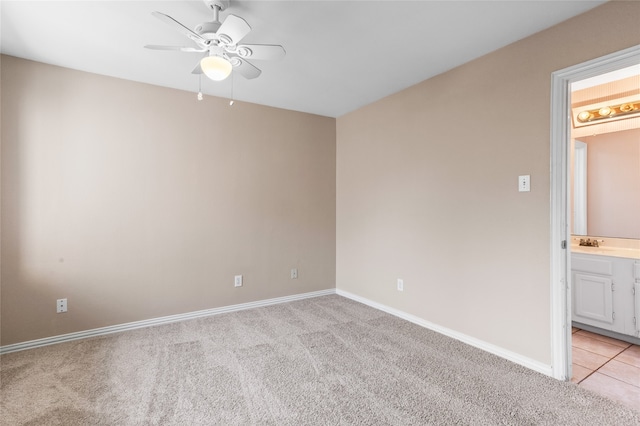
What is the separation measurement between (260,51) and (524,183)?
2.12 m

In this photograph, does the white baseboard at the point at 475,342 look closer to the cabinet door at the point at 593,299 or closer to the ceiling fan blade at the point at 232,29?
the cabinet door at the point at 593,299

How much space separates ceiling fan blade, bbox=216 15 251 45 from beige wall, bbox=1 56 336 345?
5.69 ft

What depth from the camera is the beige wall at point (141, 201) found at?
2.59 meters

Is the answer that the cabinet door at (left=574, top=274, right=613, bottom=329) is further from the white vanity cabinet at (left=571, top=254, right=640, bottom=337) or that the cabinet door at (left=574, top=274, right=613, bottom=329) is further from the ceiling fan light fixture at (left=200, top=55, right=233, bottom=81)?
the ceiling fan light fixture at (left=200, top=55, right=233, bottom=81)

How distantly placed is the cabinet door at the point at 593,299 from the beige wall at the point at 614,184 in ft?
2.27

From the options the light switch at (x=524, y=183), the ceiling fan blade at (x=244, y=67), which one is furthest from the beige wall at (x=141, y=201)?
the light switch at (x=524, y=183)

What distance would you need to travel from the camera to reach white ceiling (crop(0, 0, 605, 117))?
6.32ft

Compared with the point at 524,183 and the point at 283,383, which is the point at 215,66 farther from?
the point at 524,183

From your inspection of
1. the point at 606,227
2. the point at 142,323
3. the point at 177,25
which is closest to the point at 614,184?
the point at 606,227

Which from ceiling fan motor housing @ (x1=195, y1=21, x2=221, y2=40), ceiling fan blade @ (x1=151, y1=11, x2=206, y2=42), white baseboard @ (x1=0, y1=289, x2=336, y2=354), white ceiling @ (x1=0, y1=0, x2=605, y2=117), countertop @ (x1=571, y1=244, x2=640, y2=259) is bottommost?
white baseboard @ (x1=0, y1=289, x2=336, y2=354)

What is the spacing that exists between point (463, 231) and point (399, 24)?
1759 mm

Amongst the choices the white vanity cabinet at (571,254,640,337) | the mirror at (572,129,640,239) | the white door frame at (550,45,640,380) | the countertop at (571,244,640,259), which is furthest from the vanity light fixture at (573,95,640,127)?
the white door frame at (550,45,640,380)

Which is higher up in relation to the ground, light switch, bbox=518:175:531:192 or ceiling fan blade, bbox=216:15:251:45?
ceiling fan blade, bbox=216:15:251:45

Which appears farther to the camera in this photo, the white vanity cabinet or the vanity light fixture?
the vanity light fixture
